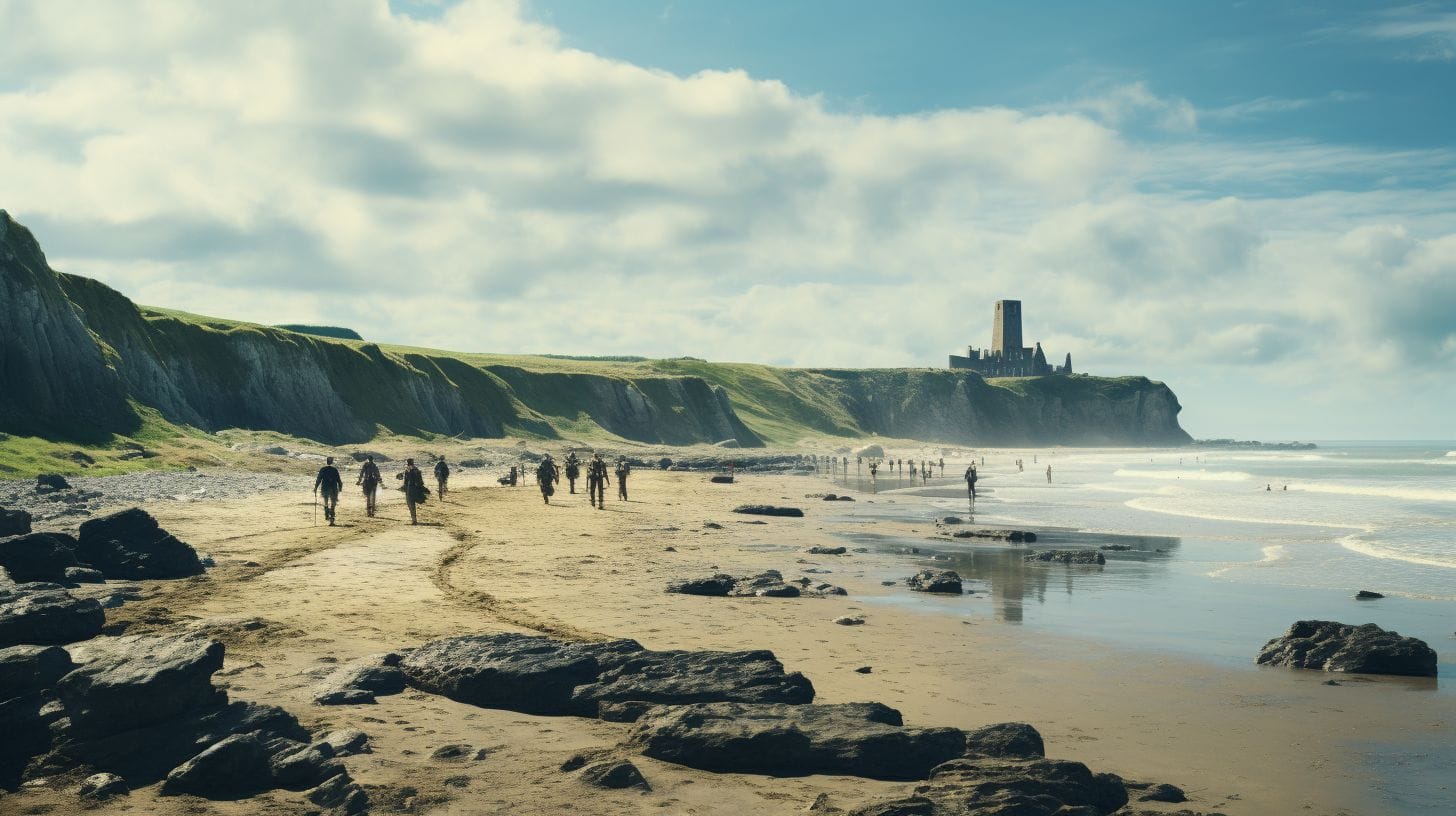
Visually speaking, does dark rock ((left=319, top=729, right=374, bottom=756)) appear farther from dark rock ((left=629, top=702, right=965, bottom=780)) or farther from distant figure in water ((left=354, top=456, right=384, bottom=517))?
distant figure in water ((left=354, top=456, right=384, bottom=517))

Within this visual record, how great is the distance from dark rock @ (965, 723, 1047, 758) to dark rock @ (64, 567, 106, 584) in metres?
15.0

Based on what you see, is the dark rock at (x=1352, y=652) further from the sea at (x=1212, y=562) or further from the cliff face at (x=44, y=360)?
the cliff face at (x=44, y=360)

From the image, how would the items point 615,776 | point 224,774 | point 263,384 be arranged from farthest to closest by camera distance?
point 263,384 < point 615,776 < point 224,774

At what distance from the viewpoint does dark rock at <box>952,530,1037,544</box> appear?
107ft

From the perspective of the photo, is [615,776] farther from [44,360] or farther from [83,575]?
[44,360]

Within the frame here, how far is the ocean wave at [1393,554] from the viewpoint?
89.1 ft

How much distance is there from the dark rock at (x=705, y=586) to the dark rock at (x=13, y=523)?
43.6 ft

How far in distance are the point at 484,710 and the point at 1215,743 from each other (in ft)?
26.2

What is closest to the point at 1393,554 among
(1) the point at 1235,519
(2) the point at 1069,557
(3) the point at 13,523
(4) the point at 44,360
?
(2) the point at 1069,557

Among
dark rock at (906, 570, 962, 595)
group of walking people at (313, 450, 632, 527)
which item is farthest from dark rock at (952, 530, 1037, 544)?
group of walking people at (313, 450, 632, 527)

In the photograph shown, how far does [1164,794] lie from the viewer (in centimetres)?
885

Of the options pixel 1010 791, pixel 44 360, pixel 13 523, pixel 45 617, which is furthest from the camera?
Result: pixel 44 360

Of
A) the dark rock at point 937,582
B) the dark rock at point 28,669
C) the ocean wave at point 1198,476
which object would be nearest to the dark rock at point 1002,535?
the dark rock at point 937,582

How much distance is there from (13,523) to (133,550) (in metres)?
4.33
